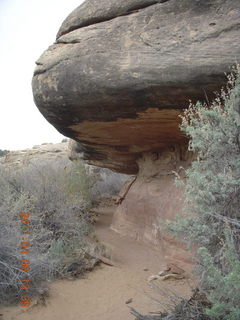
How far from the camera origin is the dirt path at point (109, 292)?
3178mm

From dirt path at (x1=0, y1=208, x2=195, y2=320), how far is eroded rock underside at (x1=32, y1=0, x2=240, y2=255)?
2.72 feet

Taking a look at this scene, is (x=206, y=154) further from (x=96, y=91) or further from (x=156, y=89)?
(x=96, y=91)

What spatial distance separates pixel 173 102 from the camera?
12.7 feet

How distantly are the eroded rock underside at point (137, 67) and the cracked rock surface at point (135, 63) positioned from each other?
0.04 feet

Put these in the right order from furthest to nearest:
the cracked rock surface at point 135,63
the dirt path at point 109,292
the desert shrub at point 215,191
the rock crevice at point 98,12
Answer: the rock crevice at point 98,12 < the cracked rock surface at point 135,63 < the dirt path at point 109,292 < the desert shrub at point 215,191

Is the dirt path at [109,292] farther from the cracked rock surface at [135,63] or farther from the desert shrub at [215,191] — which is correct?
the cracked rock surface at [135,63]

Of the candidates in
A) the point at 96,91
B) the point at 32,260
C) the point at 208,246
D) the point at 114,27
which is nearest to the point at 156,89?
the point at 96,91

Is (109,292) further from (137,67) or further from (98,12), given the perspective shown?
(98,12)

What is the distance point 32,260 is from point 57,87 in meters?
2.49

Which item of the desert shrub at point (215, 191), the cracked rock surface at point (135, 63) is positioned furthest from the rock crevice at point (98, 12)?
the desert shrub at point (215, 191)

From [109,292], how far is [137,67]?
3.01 metres

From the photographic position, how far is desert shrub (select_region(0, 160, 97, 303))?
11.2 feet

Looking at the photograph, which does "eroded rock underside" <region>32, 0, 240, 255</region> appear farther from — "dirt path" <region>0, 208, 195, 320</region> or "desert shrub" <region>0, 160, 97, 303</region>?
"desert shrub" <region>0, 160, 97, 303</region>

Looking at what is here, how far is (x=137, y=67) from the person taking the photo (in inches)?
145
